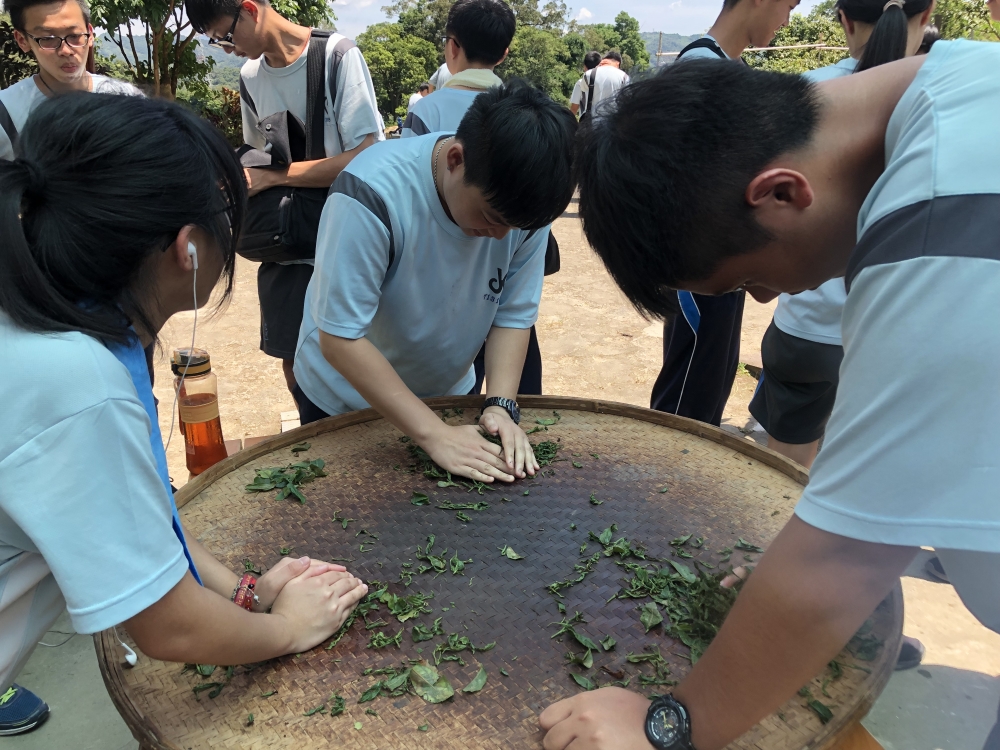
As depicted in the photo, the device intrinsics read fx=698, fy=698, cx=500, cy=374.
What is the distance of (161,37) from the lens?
1071 cm

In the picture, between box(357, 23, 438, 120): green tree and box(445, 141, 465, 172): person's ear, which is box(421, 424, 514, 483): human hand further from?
box(357, 23, 438, 120): green tree

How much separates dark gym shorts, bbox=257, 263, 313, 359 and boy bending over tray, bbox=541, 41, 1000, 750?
6.38 ft

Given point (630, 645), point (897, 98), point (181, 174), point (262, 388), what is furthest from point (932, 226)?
point (262, 388)

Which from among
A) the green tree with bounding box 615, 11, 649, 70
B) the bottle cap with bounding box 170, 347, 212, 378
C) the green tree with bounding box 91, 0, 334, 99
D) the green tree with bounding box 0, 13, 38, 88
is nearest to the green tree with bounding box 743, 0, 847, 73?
the green tree with bounding box 91, 0, 334, 99

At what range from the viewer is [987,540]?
699 mm

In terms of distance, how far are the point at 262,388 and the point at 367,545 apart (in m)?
3.16

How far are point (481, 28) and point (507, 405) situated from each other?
6.41 feet

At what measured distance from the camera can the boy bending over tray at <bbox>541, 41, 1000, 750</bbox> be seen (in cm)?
68

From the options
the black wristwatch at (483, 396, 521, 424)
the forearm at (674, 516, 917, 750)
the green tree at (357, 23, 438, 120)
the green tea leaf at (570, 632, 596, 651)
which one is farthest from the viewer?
the green tree at (357, 23, 438, 120)

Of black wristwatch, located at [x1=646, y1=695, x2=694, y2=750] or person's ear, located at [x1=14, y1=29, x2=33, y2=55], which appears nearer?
black wristwatch, located at [x1=646, y1=695, x2=694, y2=750]

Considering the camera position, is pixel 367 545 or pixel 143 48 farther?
pixel 143 48

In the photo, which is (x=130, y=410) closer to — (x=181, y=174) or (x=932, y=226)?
(x=181, y=174)

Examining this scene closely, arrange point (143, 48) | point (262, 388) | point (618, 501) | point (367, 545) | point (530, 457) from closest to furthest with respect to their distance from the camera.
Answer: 1. point (367, 545)
2. point (618, 501)
3. point (530, 457)
4. point (262, 388)
5. point (143, 48)

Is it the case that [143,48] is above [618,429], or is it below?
above
